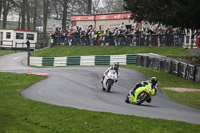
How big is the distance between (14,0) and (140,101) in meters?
57.4

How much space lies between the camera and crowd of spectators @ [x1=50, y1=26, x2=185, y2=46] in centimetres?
3219

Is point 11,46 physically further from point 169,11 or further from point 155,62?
point 169,11

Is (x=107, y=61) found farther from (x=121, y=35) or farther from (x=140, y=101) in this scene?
(x=140, y=101)

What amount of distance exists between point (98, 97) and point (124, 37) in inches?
829

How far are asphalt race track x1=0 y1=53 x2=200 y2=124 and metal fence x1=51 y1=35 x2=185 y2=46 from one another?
313 inches

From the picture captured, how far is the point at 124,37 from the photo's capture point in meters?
36.4

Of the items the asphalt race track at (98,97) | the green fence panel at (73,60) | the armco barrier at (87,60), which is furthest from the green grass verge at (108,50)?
the asphalt race track at (98,97)

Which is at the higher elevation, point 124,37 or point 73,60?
point 124,37

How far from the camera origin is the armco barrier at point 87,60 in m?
33.4

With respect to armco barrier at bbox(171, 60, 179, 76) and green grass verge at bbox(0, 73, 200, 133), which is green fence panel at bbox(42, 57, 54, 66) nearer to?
armco barrier at bbox(171, 60, 179, 76)

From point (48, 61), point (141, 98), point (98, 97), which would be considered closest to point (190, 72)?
point (98, 97)

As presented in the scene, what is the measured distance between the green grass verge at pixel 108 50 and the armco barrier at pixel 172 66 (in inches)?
A: 107

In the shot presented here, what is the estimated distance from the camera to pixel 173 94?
18.6 m

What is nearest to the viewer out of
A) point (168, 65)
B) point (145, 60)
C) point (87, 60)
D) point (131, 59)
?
point (168, 65)
